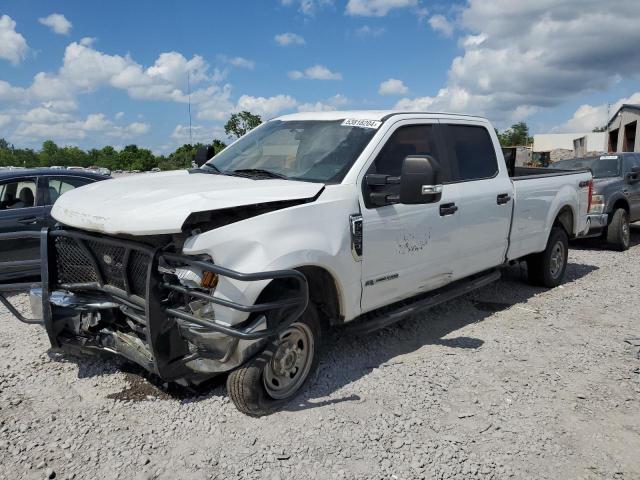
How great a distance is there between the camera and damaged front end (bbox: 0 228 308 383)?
316cm

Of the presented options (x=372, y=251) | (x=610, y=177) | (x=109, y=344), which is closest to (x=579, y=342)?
(x=372, y=251)

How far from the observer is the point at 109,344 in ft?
12.0

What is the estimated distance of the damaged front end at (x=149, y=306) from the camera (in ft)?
10.4

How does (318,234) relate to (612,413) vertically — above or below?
above

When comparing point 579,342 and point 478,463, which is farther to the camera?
point 579,342

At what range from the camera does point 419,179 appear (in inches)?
146

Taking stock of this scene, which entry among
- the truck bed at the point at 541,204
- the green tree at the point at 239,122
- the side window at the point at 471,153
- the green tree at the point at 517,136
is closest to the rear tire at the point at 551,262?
the truck bed at the point at 541,204

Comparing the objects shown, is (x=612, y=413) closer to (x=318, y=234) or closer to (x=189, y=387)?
(x=318, y=234)

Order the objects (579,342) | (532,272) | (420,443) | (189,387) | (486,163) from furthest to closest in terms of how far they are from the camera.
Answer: (532,272), (486,163), (579,342), (189,387), (420,443)

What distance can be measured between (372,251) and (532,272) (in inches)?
148

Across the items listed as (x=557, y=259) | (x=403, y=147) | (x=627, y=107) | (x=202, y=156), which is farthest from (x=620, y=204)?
(x=627, y=107)

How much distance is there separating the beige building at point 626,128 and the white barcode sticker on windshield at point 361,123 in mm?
35277

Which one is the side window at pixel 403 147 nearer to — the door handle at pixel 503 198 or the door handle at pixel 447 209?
the door handle at pixel 447 209

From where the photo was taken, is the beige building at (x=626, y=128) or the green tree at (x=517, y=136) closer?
the beige building at (x=626, y=128)
